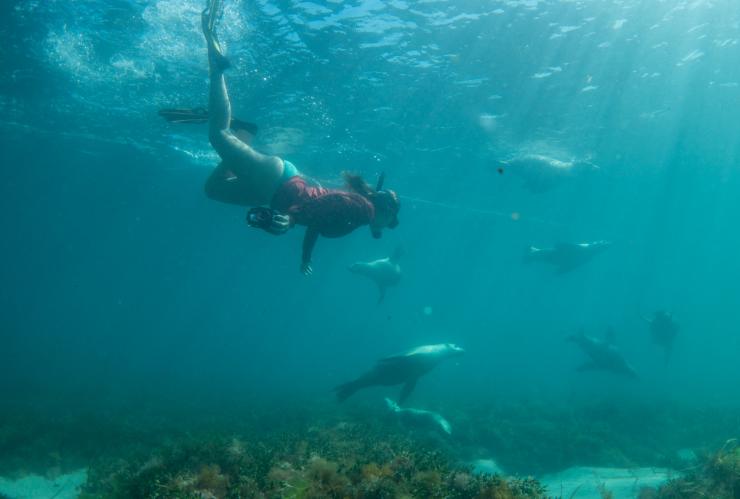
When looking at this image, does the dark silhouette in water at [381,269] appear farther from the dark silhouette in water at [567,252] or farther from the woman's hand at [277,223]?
the woman's hand at [277,223]

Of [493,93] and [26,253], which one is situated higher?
[493,93]

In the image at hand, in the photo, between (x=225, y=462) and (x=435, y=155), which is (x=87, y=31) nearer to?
(x=225, y=462)

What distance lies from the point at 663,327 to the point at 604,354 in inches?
130

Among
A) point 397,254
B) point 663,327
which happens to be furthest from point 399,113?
point 663,327

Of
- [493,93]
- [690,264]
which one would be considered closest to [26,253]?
[493,93]

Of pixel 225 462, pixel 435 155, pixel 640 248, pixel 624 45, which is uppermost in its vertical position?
pixel 624 45

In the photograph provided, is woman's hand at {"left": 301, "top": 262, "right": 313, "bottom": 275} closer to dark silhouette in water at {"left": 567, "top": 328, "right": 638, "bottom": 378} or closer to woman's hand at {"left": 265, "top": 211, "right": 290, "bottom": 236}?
woman's hand at {"left": 265, "top": 211, "right": 290, "bottom": 236}

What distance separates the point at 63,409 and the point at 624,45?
82.4 ft

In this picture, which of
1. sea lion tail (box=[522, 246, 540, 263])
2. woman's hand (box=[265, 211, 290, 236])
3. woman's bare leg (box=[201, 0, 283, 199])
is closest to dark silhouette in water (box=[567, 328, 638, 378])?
sea lion tail (box=[522, 246, 540, 263])

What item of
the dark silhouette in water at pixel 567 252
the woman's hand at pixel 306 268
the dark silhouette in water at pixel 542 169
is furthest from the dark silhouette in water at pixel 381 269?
the woman's hand at pixel 306 268

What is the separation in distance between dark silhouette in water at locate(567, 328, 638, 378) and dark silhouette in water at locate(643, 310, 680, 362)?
2078 millimetres

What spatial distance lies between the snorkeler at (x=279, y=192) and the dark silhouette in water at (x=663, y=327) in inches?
738

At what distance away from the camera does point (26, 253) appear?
91062 mm

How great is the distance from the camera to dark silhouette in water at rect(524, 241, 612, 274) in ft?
76.9
